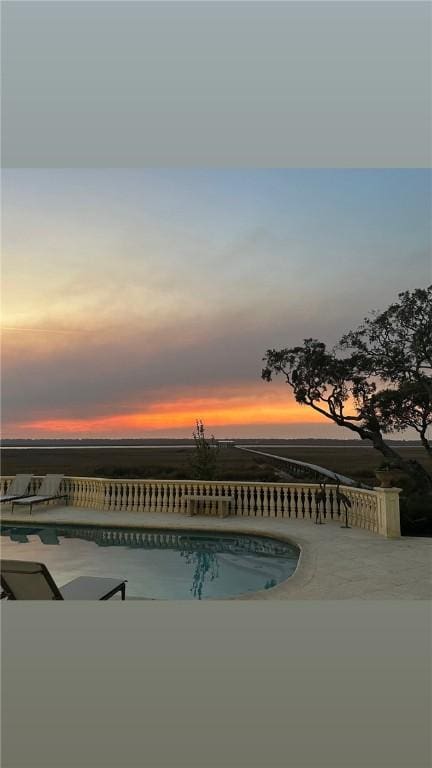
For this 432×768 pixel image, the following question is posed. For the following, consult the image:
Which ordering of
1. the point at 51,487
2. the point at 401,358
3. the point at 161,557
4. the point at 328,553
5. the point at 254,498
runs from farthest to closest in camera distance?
the point at 401,358 → the point at 51,487 → the point at 254,498 → the point at 161,557 → the point at 328,553

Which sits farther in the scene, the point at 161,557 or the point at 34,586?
the point at 161,557

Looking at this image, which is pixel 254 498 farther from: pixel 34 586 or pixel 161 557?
pixel 34 586

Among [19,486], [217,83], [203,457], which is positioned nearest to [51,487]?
[19,486]

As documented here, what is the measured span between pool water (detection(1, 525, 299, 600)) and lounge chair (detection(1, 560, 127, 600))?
1089mm

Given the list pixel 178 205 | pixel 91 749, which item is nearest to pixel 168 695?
pixel 91 749

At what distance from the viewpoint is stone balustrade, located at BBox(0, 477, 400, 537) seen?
7.25 metres

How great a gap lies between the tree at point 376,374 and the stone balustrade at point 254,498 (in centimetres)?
401

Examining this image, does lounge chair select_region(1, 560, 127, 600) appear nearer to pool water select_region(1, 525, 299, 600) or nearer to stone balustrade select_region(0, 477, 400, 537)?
pool water select_region(1, 525, 299, 600)

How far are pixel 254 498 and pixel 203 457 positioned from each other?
2.10 meters

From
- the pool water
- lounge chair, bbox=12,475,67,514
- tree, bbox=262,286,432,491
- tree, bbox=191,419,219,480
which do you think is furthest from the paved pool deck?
tree, bbox=262,286,432,491

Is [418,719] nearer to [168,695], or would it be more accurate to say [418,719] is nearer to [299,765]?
[299,765]

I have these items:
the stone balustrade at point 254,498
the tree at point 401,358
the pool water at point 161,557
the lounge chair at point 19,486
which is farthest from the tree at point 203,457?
the tree at point 401,358

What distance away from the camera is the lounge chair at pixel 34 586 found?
11.6ft

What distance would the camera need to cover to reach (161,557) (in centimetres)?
695
